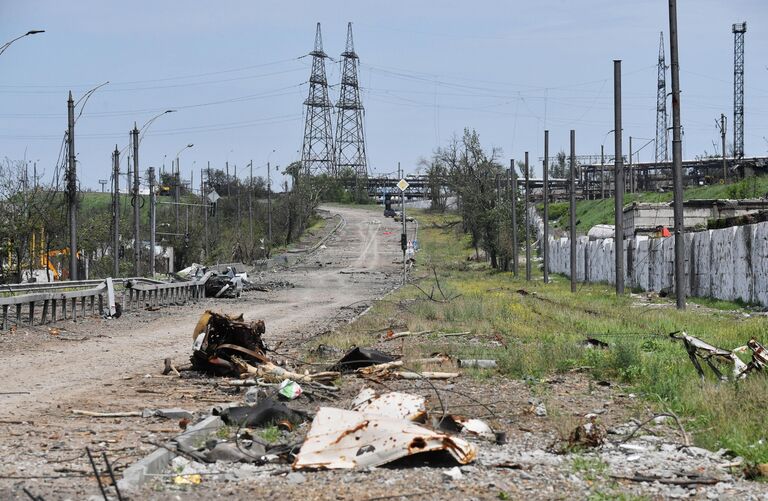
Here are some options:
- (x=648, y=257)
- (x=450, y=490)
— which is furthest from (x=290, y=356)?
(x=648, y=257)

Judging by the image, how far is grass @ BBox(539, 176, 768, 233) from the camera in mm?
63469

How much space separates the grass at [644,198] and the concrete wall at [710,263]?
16.6 m

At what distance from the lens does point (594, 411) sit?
34.4 feet

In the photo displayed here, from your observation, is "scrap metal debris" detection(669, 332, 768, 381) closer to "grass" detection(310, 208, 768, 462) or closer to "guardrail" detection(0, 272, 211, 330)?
"grass" detection(310, 208, 768, 462)

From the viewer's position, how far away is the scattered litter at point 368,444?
7535mm

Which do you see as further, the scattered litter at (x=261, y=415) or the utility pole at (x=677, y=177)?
the utility pole at (x=677, y=177)

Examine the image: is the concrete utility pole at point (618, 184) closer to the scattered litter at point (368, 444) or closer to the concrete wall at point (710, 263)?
the concrete wall at point (710, 263)

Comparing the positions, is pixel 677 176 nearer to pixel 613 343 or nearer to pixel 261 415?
pixel 613 343

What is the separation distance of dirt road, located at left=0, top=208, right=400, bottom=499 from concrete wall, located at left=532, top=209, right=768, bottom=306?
11630mm

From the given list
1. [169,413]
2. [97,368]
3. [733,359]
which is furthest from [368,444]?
[97,368]

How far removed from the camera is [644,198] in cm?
8112

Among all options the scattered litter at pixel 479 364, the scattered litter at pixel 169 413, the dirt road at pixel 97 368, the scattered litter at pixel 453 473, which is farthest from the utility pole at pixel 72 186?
the scattered litter at pixel 453 473

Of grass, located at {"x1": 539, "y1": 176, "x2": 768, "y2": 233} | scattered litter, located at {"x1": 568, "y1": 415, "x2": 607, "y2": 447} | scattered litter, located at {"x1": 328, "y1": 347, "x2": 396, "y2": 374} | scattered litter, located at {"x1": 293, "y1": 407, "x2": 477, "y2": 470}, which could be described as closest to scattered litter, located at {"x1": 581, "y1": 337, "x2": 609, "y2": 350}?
scattered litter, located at {"x1": 328, "y1": 347, "x2": 396, "y2": 374}

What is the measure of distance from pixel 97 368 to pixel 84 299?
39.1 feet
